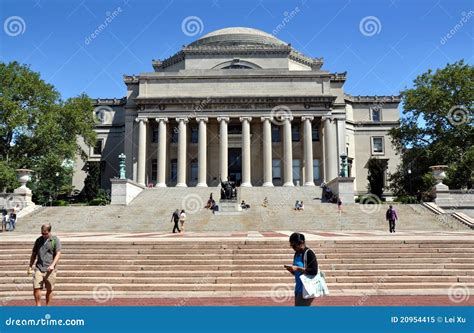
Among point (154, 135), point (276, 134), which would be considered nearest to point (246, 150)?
point (276, 134)

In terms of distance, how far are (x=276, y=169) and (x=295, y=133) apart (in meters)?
5.34

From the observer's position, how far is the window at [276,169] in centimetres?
5269

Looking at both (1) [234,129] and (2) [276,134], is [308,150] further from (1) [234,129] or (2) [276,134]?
(1) [234,129]

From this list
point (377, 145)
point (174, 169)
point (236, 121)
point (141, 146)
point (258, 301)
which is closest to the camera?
point (258, 301)

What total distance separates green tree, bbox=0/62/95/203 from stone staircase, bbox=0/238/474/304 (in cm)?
2930

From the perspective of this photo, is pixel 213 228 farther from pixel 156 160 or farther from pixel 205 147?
pixel 156 160

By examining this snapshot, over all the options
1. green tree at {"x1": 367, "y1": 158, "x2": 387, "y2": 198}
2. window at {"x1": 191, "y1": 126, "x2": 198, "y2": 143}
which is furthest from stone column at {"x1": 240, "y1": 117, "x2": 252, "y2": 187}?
green tree at {"x1": 367, "y1": 158, "x2": 387, "y2": 198}

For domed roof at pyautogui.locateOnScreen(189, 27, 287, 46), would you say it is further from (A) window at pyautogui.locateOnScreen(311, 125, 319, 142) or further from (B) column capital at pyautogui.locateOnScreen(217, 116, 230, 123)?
(A) window at pyautogui.locateOnScreen(311, 125, 319, 142)

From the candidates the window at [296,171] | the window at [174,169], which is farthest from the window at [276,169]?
the window at [174,169]

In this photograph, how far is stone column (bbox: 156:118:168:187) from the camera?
1933 inches

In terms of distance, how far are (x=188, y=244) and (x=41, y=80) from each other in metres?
37.1

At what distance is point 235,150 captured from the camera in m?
54.2

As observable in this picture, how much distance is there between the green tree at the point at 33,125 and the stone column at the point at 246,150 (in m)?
18.4

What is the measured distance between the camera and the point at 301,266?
647cm
